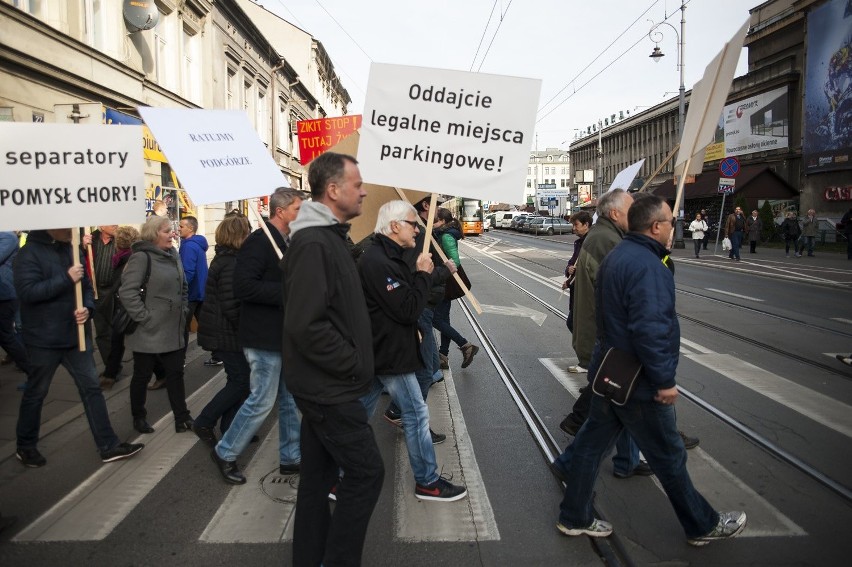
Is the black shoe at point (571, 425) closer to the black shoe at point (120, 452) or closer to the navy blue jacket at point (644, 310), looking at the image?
the navy blue jacket at point (644, 310)

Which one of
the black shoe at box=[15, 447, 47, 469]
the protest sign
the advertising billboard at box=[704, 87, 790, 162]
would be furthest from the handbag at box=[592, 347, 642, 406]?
the advertising billboard at box=[704, 87, 790, 162]

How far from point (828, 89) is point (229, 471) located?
1320 inches

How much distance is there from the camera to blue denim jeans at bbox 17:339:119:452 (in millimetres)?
4551

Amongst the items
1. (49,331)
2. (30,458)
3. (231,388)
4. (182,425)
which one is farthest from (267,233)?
(30,458)

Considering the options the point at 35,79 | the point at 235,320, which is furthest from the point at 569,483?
the point at 35,79

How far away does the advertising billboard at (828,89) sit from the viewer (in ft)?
93.5

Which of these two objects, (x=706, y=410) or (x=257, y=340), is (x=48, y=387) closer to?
(x=257, y=340)

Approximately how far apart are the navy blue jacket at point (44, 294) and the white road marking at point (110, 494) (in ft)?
3.17

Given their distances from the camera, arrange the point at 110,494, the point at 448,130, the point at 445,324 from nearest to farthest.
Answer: the point at 448,130
the point at 110,494
the point at 445,324

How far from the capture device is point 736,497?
4.00 meters

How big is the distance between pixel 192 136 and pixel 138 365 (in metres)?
1.99

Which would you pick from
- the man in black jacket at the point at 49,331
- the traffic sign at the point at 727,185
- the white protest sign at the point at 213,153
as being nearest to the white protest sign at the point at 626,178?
the white protest sign at the point at 213,153

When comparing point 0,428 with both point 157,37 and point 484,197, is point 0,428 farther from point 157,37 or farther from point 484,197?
point 157,37

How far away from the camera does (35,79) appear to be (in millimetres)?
11492
